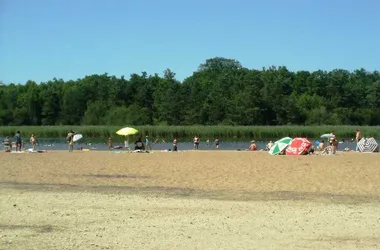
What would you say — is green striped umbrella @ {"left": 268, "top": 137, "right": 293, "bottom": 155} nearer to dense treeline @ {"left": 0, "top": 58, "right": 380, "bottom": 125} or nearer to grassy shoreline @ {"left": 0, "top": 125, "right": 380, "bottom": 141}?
grassy shoreline @ {"left": 0, "top": 125, "right": 380, "bottom": 141}

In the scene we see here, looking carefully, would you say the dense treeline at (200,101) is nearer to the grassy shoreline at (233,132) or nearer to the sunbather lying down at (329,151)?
the grassy shoreline at (233,132)

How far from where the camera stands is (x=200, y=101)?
89.2m

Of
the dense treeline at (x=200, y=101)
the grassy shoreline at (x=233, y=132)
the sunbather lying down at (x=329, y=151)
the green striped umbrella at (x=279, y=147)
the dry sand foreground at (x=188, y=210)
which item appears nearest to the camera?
the dry sand foreground at (x=188, y=210)

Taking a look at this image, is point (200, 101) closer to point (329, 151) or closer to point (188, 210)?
point (329, 151)

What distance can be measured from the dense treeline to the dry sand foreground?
6498 cm

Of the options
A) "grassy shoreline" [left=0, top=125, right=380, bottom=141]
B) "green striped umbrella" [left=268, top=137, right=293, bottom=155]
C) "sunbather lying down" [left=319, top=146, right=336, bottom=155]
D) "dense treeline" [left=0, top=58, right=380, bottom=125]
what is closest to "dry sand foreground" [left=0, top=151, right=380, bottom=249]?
"green striped umbrella" [left=268, top=137, right=293, bottom=155]

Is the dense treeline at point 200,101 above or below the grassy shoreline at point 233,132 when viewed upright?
above

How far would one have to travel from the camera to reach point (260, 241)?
7961 millimetres

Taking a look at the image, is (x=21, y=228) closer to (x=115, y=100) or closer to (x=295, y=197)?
(x=295, y=197)

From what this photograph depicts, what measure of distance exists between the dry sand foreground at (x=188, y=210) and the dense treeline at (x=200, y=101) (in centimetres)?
6498

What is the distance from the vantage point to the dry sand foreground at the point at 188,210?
7910mm

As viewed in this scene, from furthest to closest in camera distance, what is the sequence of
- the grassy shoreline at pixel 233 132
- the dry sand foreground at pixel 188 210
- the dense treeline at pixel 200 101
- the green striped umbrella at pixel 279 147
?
1. the dense treeline at pixel 200 101
2. the grassy shoreline at pixel 233 132
3. the green striped umbrella at pixel 279 147
4. the dry sand foreground at pixel 188 210

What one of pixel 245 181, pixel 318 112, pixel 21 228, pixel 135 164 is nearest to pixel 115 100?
pixel 318 112

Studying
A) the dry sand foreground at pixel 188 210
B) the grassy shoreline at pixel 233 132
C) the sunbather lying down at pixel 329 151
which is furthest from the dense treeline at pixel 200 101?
the dry sand foreground at pixel 188 210
